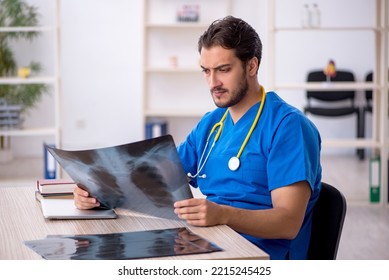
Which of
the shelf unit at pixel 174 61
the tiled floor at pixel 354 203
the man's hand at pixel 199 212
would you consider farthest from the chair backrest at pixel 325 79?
the man's hand at pixel 199 212

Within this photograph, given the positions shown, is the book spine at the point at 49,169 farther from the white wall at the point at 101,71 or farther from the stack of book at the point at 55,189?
the stack of book at the point at 55,189

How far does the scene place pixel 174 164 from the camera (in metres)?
1.74

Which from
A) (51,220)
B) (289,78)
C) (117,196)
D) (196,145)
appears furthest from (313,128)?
(289,78)

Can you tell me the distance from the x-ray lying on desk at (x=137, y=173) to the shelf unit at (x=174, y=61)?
427 cm

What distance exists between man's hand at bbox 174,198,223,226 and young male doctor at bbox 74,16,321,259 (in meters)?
0.07

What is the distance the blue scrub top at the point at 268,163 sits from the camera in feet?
6.05

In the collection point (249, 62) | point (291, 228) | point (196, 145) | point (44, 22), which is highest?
point (44, 22)

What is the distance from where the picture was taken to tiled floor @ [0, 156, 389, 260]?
370 cm

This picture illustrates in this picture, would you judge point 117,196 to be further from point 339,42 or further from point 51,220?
point 339,42

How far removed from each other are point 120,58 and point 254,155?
4821 mm

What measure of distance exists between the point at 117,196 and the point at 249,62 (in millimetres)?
485

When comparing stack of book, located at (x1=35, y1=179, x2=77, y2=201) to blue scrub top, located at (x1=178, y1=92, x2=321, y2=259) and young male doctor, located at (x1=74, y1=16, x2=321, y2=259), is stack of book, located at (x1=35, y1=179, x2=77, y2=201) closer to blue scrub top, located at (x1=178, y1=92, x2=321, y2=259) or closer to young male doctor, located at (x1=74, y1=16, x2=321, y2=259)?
young male doctor, located at (x1=74, y1=16, x2=321, y2=259)

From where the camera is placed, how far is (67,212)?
1.85 metres

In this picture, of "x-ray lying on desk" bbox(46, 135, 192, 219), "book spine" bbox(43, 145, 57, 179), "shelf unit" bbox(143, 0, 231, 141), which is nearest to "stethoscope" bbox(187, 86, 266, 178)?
"x-ray lying on desk" bbox(46, 135, 192, 219)
